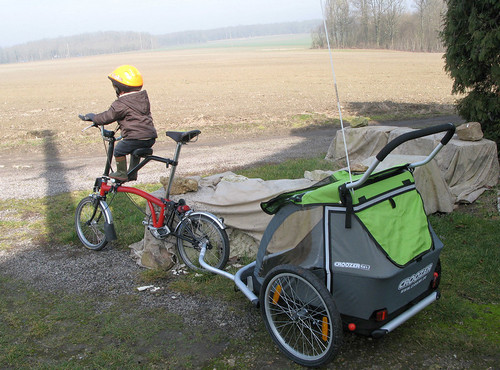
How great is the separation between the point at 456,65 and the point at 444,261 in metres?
5.88

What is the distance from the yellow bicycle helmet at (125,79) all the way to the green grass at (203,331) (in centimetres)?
224

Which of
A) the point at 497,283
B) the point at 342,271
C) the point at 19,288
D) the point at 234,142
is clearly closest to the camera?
the point at 342,271

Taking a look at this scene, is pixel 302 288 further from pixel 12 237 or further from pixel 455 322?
pixel 12 237

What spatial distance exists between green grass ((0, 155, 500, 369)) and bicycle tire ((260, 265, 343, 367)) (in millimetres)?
165

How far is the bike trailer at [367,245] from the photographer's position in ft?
10.7

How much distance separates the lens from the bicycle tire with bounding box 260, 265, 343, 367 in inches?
127

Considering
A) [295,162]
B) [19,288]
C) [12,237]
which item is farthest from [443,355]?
[295,162]

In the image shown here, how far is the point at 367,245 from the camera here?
3273mm

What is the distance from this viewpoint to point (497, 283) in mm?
4766

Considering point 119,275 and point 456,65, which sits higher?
point 456,65

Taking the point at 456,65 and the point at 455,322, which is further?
the point at 456,65

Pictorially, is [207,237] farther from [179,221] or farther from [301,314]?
[301,314]

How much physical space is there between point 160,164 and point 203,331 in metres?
7.98

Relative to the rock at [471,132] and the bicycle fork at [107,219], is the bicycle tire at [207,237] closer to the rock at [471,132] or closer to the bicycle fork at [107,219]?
the bicycle fork at [107,219]
